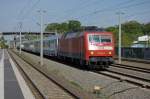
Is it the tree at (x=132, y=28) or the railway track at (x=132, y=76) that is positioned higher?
the tree at (x=132, y=28)

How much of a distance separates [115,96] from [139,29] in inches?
5143

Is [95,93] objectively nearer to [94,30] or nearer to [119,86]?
[119,86]

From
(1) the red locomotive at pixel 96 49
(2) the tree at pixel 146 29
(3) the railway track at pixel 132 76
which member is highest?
(2) the tree at pixel 146 29

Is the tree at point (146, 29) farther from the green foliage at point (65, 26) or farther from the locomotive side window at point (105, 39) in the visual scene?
the locomotive side window at point (105, 39)

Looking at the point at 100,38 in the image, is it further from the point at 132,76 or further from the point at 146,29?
the point at 146,29

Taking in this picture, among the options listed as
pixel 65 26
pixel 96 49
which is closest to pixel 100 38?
pixel 96 49

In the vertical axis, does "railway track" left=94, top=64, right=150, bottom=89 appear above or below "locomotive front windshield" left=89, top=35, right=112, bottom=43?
below

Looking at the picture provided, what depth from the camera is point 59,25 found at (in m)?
150

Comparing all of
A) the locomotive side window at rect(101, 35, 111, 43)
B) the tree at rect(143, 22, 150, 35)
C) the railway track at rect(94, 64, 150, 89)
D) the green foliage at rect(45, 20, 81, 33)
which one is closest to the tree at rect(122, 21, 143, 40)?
the tree at rect(143, 22, 150, 35)

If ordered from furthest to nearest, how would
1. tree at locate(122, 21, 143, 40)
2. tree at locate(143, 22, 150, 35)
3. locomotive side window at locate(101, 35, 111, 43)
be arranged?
1. tree at locate(122, 21, 143, 40)
2. tree at locate(143, 22, 150, 35)
3. locomotive side window at locate(101, 35, 111, 43)

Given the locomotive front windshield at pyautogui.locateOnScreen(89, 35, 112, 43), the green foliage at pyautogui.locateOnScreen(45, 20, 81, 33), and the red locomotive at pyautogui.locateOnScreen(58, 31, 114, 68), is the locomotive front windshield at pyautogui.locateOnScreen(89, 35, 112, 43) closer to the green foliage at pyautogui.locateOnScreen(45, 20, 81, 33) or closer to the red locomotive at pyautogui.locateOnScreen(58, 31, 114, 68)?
the red locomotive at pyautogui.locateOnScreen(58, 31, 114, 68)

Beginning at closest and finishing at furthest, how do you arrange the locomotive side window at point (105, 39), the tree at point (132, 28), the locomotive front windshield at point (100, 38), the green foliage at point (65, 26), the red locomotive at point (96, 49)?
the red locomotive at point (96, 49) < the locomotive front windshield at point (100, 38) < the locomotive side window at point (105, 39) < the green foliage at point (65, 26) < the tree at point (132, 28)

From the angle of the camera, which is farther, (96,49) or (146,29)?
(146,29)

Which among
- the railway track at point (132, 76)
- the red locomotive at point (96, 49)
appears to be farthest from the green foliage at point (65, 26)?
the railway track at point (132, 76)
